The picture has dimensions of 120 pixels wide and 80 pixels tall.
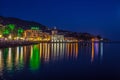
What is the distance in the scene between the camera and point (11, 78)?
16.7m

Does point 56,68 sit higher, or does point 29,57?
point 29,57

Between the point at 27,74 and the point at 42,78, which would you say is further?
the point at 27,74

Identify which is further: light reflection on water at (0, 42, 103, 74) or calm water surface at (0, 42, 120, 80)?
light reflection on water at (0, 42, 103, 74)

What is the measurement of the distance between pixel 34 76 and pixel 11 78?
1.78m

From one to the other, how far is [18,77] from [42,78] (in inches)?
57.3

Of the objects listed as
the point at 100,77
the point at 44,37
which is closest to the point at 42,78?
the point at 100,77

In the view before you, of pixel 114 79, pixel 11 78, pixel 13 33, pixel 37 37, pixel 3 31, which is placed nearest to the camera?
pixel 11 78

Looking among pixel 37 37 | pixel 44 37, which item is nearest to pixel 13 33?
pixel 37 37

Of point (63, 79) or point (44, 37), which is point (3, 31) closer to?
point (63, 79)

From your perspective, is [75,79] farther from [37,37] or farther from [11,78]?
[37,37]

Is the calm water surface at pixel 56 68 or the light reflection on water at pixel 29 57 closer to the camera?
the calm water surface at pixel 56 68

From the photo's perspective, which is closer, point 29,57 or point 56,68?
point 56,68

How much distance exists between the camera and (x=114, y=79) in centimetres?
1778

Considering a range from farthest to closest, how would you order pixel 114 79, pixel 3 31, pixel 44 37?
pixel 44 37 < pixel 3 31 < pixel 114 79
